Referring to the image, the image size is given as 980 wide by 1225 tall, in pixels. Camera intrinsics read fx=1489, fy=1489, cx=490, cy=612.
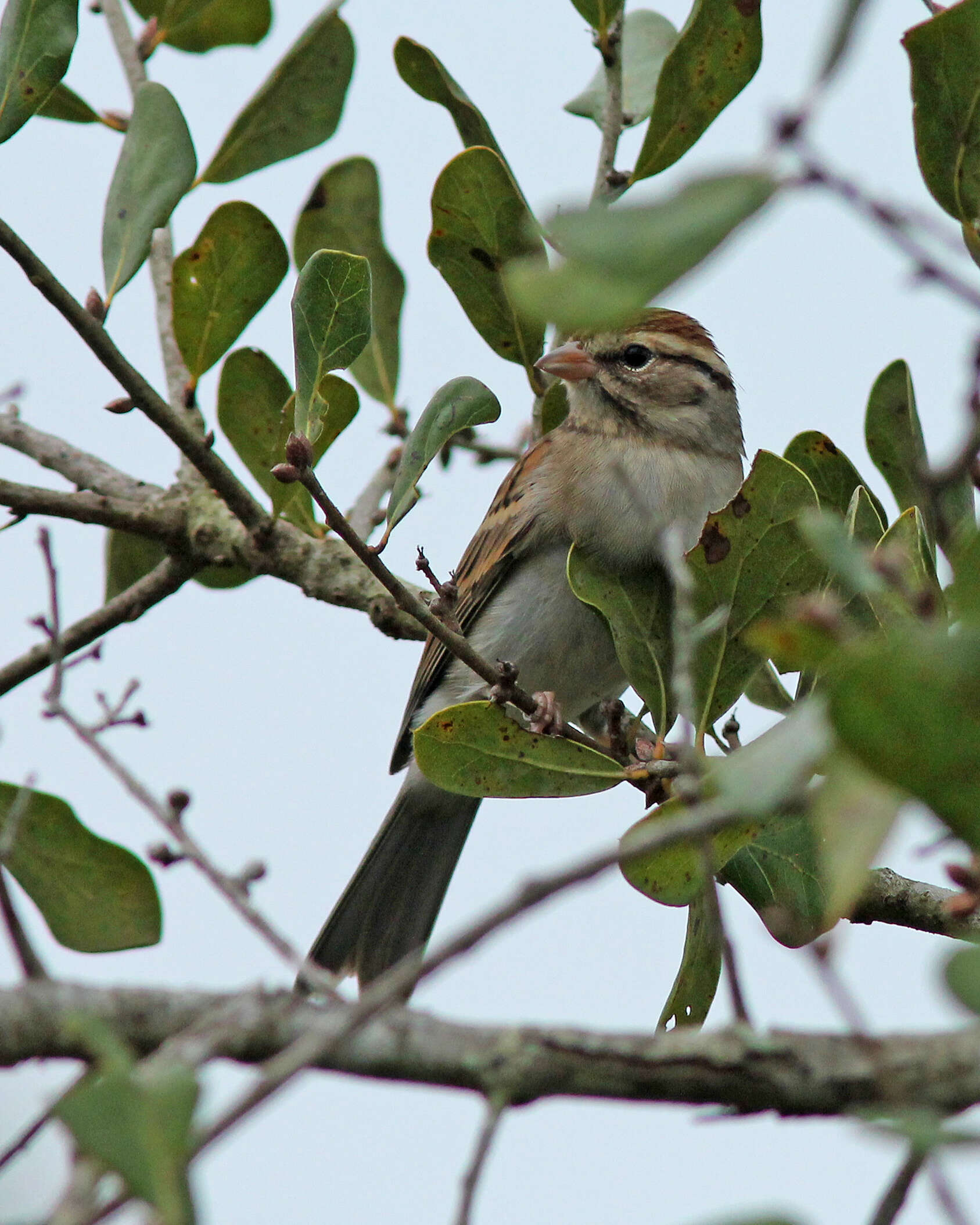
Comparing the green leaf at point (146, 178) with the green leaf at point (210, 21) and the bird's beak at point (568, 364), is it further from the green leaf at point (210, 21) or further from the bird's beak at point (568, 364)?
the bird's beak at point (568, 364)

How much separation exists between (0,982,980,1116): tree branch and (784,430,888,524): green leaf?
181 cm

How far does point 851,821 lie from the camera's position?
1.14 meters

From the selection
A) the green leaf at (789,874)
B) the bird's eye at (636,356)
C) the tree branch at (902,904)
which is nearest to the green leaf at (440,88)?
the bird's eye at (636,356)

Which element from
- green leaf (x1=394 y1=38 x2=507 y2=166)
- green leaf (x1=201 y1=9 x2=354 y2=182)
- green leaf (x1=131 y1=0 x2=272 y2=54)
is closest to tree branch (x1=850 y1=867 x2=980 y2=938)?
green leaf (x1=394 y1=38 x2=507 y2=166)

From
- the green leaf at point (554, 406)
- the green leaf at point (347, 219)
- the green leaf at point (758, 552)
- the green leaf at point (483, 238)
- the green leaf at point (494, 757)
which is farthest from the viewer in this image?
the green leaf at point (554, 406)

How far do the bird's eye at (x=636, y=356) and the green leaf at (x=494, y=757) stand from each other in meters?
2.28

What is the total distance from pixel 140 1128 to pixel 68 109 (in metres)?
3.47

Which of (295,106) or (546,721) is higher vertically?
(295,106)

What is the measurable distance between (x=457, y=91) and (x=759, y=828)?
1955 mm

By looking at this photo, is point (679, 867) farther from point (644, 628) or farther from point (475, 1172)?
point (475, 1172)

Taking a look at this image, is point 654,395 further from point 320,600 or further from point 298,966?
point 298,966

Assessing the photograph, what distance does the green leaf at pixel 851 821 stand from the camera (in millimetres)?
1124

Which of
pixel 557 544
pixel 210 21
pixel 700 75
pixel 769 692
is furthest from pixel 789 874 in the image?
pixel 210 21

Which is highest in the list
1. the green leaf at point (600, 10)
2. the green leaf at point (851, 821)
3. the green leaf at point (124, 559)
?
the green leaf at point (600, 10)
